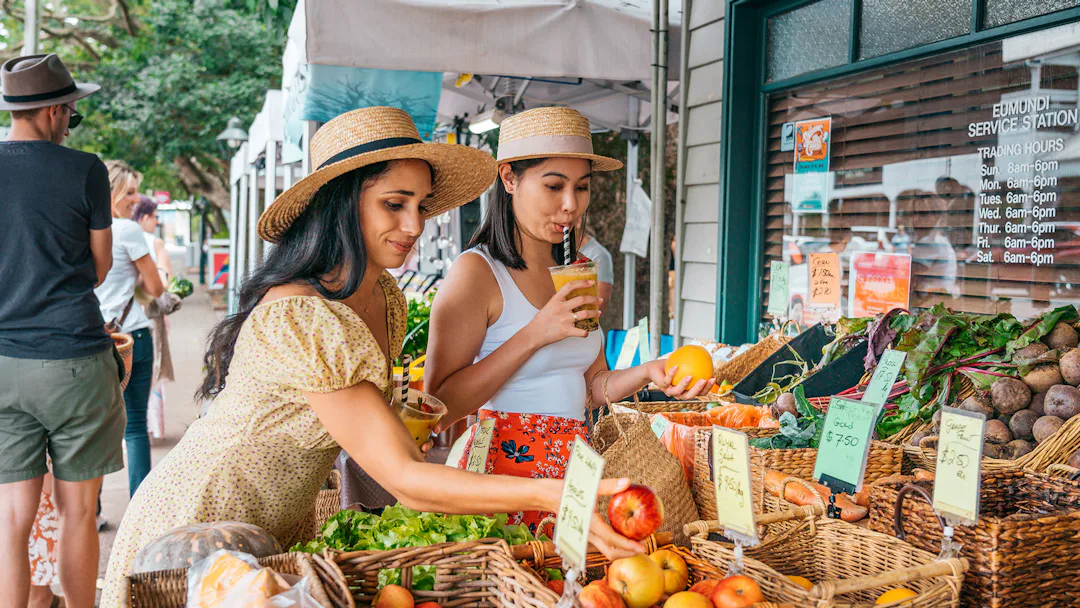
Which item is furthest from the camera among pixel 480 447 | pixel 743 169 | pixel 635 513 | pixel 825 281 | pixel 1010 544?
pixel 743 169

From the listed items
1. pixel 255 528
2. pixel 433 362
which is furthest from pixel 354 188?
pixel 255 528

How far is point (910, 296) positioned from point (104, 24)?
1993 cm

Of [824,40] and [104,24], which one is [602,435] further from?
[104,24]

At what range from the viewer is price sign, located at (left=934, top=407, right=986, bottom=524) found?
1.54 m

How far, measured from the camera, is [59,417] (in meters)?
3.31

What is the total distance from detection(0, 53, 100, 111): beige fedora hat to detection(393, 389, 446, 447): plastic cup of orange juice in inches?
89.9

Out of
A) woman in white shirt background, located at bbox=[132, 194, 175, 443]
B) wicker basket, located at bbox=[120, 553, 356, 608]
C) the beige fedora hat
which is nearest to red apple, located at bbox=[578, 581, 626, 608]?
wicker basket, located at bbox=[120, 553, 356, 608]

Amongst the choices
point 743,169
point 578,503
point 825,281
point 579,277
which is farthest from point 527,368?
point 743,169

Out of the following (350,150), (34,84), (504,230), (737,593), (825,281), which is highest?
(34,84)

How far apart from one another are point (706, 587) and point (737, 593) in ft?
0.42

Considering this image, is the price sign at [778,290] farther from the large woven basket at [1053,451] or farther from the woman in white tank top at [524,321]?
the large woven basket at [1053,451]

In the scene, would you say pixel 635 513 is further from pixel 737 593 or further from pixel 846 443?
pixel 846 443

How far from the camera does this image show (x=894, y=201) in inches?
149

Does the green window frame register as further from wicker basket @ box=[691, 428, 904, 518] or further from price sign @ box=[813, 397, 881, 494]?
price sign @ box=[813, 397, 881, 494]
